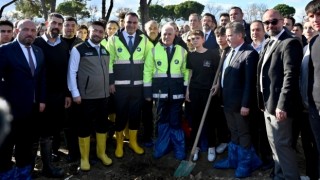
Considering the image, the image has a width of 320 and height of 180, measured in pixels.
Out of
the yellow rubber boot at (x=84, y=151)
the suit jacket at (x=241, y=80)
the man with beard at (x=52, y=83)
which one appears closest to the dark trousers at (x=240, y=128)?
the suit jacket at (x=241, y=80)

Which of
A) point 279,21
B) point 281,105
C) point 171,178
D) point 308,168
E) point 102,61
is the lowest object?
point 171,178

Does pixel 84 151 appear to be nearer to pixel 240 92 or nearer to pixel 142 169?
pixel 142 169

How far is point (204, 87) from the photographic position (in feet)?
16.8

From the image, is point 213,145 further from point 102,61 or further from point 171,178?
point 102,61

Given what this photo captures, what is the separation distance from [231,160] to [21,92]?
3162 mm

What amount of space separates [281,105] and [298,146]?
8.01 ft

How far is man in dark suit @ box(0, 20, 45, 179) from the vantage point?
13.2ft

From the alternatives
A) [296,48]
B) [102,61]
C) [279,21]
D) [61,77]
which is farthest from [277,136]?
[61,77]

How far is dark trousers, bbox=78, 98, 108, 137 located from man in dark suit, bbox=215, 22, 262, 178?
1.93 m

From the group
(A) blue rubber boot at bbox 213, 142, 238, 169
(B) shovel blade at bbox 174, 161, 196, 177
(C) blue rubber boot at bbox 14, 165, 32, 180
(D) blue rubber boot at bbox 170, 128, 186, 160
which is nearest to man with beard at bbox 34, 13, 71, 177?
(C) blue rubber boot at bbox 14, 165, 32, 180

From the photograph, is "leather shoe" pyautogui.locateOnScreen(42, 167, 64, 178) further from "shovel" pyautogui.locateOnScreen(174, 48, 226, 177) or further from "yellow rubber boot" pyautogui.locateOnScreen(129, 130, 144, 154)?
"shovel" pyautogui.locateOnScreen(174, 48, 226, 177)

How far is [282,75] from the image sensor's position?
150 inches

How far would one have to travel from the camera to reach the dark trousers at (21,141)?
409cm

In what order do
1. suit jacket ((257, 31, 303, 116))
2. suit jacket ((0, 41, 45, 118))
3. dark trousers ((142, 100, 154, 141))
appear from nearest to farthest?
suit jacket ((257, 31, 303, 116)) < suit jacket ((0, 41, 45, 118)) < dark trousers ((142, 100, 154, 141))
